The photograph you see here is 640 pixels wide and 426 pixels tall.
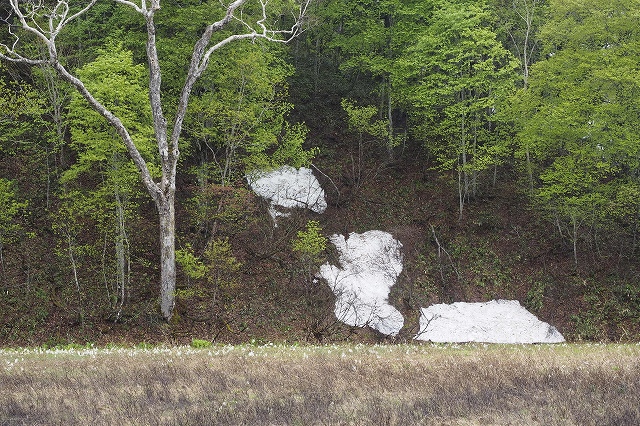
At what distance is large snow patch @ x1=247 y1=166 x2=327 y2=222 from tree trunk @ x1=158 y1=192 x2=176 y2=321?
36.3ft

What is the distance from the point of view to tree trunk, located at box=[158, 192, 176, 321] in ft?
61.9

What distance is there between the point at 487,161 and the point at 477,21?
734 cm

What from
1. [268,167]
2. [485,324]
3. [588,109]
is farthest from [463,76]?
[485,324]

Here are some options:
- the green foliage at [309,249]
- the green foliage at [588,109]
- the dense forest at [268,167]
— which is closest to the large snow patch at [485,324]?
the dense forest at [268,167]

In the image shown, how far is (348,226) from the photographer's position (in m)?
30.5

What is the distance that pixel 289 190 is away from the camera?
3169 cm

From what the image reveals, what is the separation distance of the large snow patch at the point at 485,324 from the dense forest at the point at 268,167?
0.59 m

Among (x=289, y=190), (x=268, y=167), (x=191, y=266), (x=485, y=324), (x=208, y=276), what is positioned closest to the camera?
(x=191, y=266)

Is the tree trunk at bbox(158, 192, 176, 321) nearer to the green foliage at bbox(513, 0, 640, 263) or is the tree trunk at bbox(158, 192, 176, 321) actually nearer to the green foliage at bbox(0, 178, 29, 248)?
the green foliage at bbox(0, 178, 29, 248)

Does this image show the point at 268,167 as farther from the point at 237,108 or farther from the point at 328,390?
the point at 328,390

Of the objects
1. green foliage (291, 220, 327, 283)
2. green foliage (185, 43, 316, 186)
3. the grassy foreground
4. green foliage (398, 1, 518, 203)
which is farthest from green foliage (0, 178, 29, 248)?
green foliage (398, 1, 518, 203)

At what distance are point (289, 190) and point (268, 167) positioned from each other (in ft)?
15.9

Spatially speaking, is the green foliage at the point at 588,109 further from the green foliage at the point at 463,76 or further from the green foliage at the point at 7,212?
the green foliage at the point at 7,212

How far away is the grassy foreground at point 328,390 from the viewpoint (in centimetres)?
634
